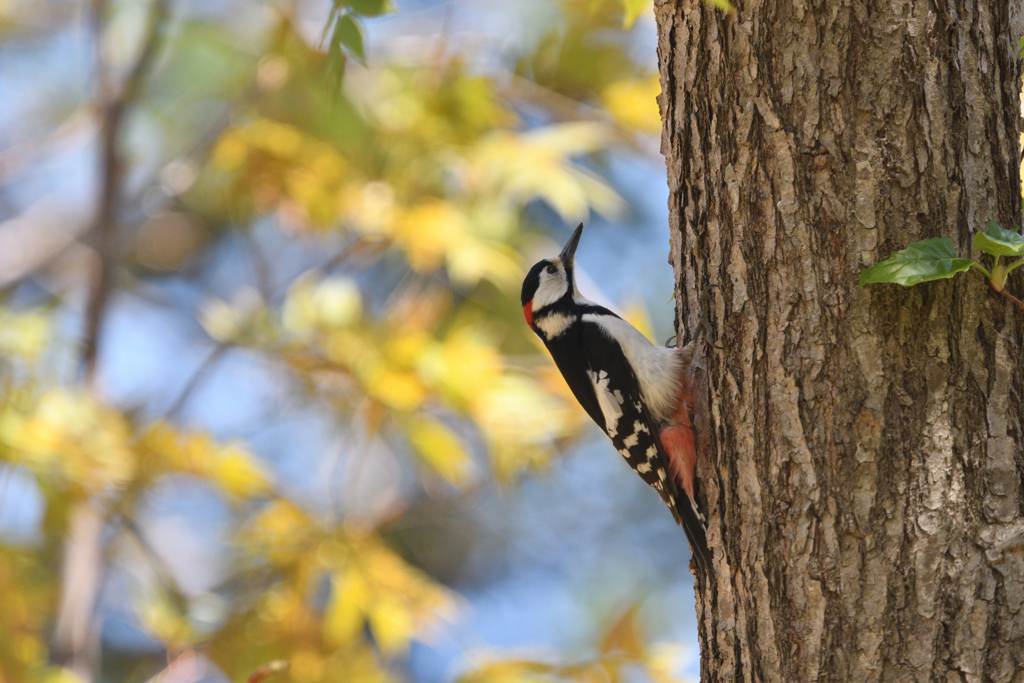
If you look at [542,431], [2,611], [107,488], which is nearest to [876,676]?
[542,431]

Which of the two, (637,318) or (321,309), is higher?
(637,318)

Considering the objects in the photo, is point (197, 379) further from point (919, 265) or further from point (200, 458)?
point (919, 265)

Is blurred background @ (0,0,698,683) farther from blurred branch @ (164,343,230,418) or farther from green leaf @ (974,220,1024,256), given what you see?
green leaf @ (974,220,1024,256)

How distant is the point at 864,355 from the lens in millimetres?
1448

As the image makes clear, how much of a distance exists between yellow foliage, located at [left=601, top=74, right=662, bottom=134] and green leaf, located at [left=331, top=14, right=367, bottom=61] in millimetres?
2772

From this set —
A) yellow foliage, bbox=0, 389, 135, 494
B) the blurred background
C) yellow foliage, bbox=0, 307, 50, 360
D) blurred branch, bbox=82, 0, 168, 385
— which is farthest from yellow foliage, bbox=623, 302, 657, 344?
blurred branch, bbox=82, 0, 168, 385

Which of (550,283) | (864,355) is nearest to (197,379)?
(550,283)

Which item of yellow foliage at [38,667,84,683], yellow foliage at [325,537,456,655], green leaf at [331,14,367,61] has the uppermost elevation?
green leaf at [331,14,367,61]

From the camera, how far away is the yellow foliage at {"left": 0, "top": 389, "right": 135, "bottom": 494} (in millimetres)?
2971

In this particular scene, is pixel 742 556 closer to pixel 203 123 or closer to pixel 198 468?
pixel 198 468

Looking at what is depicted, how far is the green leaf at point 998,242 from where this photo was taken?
1266 mm

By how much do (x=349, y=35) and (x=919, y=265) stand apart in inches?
41.2

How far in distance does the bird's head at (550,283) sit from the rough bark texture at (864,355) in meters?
1.21

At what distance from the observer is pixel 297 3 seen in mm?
4098
